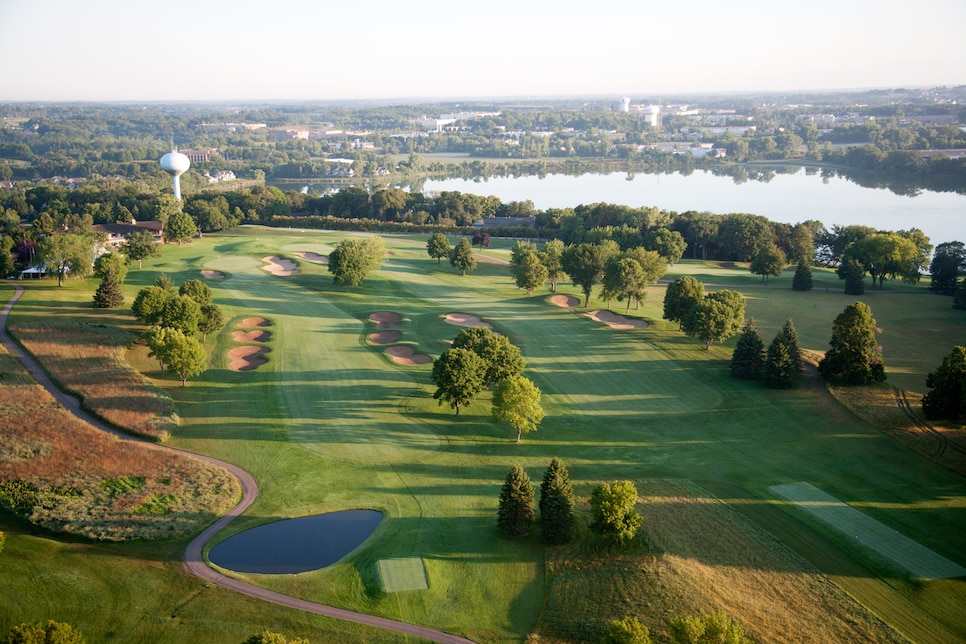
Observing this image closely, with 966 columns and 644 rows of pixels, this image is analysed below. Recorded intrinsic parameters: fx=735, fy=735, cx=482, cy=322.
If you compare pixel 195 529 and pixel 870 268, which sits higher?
pixel 870 268

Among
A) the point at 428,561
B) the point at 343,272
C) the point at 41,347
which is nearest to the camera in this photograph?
the point at 428,561

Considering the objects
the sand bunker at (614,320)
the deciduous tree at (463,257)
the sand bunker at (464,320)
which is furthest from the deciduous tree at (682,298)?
the deciduous tree at (463,257)

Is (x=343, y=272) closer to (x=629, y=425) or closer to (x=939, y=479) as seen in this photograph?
(x=629, y=425)

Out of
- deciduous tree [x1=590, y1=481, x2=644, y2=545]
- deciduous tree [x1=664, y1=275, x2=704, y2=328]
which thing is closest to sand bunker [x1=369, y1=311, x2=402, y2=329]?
deciduous tree [x1=664, y1=275, x2=704, y2=328]

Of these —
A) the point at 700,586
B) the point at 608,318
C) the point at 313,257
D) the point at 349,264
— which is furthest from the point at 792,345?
the point at 313,257

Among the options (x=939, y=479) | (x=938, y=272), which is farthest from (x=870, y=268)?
(x=939, y=479)
